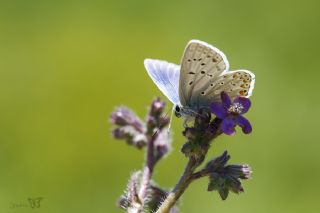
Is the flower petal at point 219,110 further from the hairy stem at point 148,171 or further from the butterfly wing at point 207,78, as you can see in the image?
the hairy stem at point 148,171

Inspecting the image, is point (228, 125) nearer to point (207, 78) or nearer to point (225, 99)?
point (225, 99)

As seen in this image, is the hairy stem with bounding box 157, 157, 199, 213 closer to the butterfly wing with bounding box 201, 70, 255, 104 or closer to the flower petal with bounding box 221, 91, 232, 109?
the flower petal with bounding box 221, 91, 232, 109

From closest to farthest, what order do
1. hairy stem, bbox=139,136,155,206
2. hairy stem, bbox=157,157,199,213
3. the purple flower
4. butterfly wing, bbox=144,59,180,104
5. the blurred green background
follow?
hairy stem, bbox=157,157,199,213 → the purple flower → butterfly wing, bbox=144,59,180,104 → hairy stem, bbox=139,136,155,206 → the blurred green background

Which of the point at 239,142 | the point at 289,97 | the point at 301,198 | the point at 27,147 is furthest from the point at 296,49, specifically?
the point at 27,147

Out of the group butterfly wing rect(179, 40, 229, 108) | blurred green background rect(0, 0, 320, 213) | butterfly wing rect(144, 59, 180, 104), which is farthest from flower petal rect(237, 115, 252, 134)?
blurred green background rect(0, 0, 320, 213)

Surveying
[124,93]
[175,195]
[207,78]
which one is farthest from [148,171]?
[124,93]

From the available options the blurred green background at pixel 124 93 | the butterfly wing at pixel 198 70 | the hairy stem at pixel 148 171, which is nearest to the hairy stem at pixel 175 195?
the hairy stem at pixel 148 171
